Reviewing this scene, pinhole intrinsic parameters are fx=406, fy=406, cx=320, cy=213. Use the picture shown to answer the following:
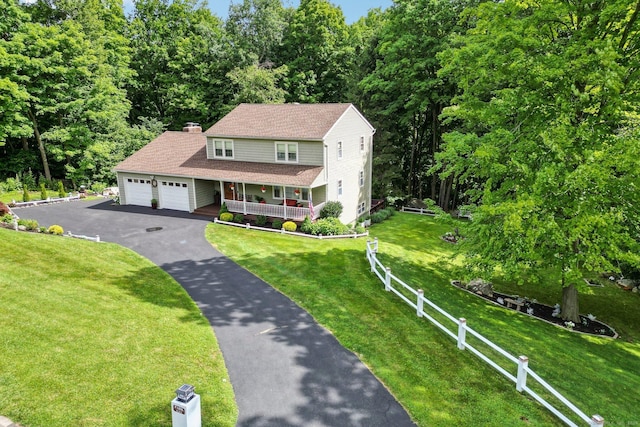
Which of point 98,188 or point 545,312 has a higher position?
point 98,188

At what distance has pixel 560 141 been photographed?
513 inches

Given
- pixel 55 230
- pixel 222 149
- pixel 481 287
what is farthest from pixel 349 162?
pixel 55 230

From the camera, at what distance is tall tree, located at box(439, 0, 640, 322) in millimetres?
12719

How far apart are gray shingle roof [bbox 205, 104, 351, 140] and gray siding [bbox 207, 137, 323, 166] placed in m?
0.58

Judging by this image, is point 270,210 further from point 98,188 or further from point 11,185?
point 11,185

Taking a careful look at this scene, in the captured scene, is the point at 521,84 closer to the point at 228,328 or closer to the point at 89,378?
the point at 228,328

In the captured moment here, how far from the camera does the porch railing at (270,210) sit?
84.5ft

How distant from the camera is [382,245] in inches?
955

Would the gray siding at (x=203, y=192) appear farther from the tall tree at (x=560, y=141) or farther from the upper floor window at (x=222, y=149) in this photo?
the tall tree at (x=560, y=141)

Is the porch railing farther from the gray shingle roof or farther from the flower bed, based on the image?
the flower bed

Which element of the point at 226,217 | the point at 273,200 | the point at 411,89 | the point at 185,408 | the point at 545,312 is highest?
the point at 411,89

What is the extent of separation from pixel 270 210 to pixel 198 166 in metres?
6.99

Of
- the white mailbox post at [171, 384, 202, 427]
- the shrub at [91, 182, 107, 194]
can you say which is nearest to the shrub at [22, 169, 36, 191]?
the shrub at [91, 182, 107, 194]

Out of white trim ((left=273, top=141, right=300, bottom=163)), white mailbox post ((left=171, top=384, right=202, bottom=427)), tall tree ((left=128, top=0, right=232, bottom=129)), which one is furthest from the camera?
tall tree ((left=128, top=0, right=232, bottom=129))
